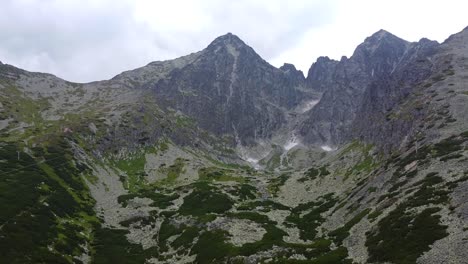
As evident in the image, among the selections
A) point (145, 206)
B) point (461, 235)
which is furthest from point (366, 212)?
point (145, 206)

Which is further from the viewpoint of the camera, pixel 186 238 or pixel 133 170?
pixel 133 170

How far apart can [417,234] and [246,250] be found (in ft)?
87.1

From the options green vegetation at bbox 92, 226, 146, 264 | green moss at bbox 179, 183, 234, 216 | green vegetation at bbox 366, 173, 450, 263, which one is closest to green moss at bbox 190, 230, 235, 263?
green vegetation at bbox 92, 226, 146, 264

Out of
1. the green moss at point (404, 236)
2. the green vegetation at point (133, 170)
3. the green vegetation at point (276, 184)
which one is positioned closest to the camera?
the green moss at point (404, 236)

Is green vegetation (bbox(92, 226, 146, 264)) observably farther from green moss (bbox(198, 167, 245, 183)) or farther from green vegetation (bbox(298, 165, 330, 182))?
green moss (bbox(198, 167, 245, 183))

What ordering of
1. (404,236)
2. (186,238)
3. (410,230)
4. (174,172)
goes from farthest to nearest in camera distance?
(174,172) < (186,238) < (410,230) < (404,236)

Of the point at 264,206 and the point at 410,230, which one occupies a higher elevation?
the point at 264,206

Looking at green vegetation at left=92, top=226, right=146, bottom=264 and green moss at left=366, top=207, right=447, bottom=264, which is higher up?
green vegetation at left=92, top=226, right=146, bottom=264

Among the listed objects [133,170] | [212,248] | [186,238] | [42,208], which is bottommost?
[212,248]

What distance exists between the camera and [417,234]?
54438mm

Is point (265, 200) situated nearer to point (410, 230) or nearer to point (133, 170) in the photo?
point (410, 230)

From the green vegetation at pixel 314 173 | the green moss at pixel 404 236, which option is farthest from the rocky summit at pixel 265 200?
the green vegetation at pixel 314 173

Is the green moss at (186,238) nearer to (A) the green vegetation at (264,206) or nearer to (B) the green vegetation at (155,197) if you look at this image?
(A) the green vegetation at (264,206)

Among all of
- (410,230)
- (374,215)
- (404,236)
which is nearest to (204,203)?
(374,215)
